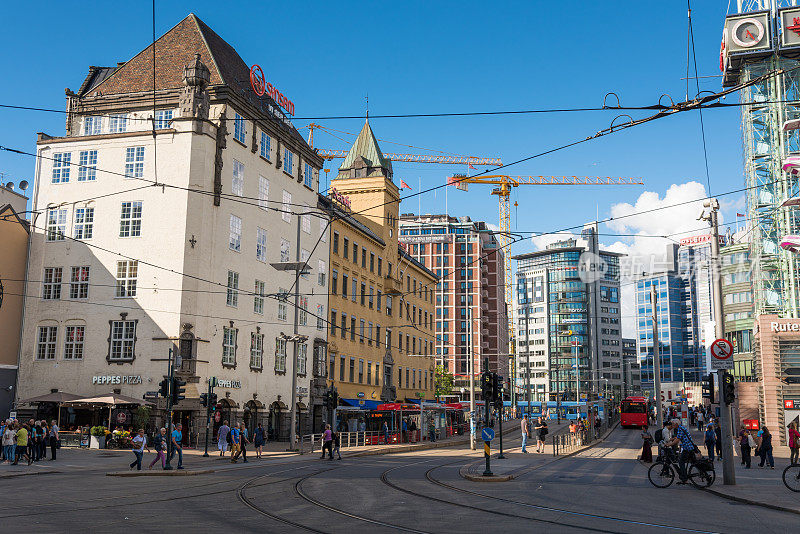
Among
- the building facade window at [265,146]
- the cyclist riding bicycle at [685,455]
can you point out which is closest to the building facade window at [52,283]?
→ the building facade window at [265,146]

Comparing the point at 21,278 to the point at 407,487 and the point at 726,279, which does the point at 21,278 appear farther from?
the point at 726,279

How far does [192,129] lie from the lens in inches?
1745

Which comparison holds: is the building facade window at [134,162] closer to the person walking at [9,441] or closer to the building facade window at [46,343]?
the building facade window at [46,343]

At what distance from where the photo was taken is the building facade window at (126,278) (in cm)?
4384

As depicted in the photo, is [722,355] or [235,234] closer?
[722,355]

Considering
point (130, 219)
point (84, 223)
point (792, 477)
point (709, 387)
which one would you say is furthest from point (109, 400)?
point (792, 477)

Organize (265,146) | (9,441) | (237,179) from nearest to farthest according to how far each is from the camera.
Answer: (9,441) → (237,179) → (265,146)

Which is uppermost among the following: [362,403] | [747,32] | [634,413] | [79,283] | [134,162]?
[747,32]

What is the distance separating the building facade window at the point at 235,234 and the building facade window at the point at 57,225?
10095mm

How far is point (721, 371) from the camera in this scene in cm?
2325

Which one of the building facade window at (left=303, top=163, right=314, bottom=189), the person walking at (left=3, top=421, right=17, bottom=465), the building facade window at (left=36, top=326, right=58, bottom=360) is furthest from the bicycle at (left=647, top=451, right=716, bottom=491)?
the building facade window at (left=303, top=163, right=314, bottom=189)

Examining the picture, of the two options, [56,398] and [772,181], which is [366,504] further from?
[772,181]

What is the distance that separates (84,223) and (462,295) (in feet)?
367

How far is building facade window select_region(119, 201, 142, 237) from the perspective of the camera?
44594 millimetres
